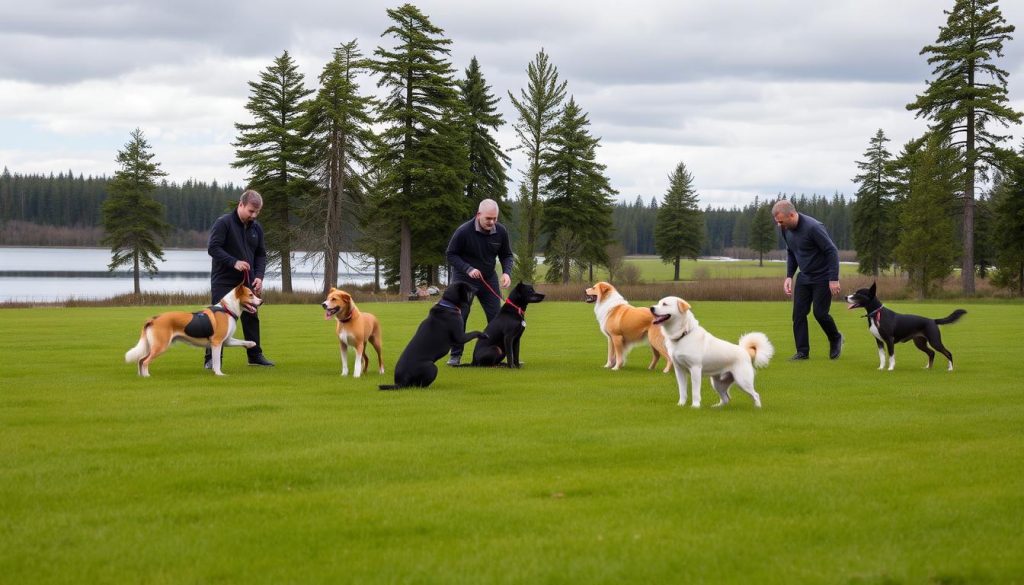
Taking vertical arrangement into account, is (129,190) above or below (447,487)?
above

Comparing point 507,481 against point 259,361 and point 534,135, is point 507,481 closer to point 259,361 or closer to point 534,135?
point 259,361

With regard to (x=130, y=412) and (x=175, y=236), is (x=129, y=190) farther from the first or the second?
(x=175, y=236)

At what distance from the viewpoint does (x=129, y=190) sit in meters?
58.5

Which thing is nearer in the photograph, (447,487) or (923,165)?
(447,487)

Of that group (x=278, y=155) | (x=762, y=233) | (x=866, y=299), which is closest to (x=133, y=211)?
(x=278, y=155)

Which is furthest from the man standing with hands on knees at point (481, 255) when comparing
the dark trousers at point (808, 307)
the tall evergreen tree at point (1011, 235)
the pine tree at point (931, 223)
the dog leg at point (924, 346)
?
the tall evergreen tree at point (1011, 235)

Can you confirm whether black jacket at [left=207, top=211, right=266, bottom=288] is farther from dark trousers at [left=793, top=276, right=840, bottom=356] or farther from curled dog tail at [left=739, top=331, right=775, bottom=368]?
dark trousers at [left=793, top=276, right=840, bottom=356]

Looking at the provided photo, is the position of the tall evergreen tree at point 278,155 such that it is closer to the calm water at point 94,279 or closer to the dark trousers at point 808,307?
the calm water at point 94,279

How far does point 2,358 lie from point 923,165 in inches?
1694

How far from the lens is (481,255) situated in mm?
13492

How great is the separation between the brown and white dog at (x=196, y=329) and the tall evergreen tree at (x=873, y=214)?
70.9 m

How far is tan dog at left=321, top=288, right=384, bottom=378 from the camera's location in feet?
38.3

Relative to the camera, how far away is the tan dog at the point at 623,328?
42.8 feet

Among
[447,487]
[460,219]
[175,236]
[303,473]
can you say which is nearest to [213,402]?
[303,473]
